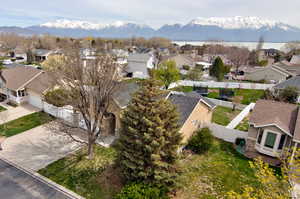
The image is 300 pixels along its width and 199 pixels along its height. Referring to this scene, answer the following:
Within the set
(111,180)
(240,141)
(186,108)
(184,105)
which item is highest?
(184,105)

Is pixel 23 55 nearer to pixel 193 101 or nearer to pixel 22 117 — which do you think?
pixel 22 117

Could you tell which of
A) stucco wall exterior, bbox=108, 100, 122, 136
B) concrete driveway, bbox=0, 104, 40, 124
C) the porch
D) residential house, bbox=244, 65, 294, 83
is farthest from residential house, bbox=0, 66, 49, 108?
residential house, bbox=244, 65, 294, 83

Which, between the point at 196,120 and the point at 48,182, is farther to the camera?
the point at 196,120

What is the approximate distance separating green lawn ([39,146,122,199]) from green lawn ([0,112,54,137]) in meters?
8.64

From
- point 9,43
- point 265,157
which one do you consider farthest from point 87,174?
point 9,43

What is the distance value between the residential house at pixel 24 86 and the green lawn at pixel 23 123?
8.51ft

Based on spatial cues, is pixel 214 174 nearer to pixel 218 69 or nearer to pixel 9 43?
pixel 218 69

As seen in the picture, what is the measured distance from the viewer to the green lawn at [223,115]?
24781 millimetres

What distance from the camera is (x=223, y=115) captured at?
88.3ft

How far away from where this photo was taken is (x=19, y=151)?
1714 centimetres

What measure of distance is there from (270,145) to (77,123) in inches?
813

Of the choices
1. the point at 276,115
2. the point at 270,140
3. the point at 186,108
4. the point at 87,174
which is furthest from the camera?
the point at 186,108

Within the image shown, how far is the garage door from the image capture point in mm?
26203

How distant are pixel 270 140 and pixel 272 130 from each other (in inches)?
39.8
